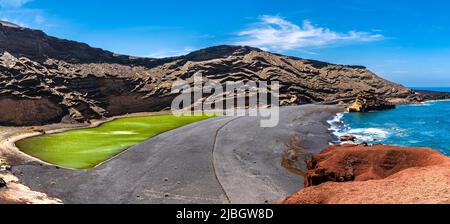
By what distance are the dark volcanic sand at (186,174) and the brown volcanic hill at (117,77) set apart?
3531cm

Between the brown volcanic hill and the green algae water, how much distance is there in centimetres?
1524

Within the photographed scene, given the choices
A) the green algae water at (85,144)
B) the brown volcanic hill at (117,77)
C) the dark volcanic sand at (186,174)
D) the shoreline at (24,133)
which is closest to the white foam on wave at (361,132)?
the dark volcanic sand at (186,174)

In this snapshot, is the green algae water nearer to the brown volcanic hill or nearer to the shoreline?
the shoreline

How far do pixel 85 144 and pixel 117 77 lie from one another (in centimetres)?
5446

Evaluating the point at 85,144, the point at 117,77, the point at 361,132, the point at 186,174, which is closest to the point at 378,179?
the point at 186,174

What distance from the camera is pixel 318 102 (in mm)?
124188

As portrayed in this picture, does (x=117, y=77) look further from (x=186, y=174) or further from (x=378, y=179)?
(x=378, y=179)

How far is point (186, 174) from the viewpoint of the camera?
3412 centimetres

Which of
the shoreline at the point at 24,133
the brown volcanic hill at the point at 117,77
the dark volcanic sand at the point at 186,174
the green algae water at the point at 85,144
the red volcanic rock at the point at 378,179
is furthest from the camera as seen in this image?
the brown volcanic hill at the point at 117,77

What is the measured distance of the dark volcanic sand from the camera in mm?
28562

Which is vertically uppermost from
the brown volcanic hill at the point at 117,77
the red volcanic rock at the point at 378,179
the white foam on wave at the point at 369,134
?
the brown volcanic hill at the point at 117,77

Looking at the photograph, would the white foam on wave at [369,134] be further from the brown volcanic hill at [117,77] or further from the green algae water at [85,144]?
the brown volcanic hill at [117,77]

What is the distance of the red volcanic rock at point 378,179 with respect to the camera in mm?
15016
